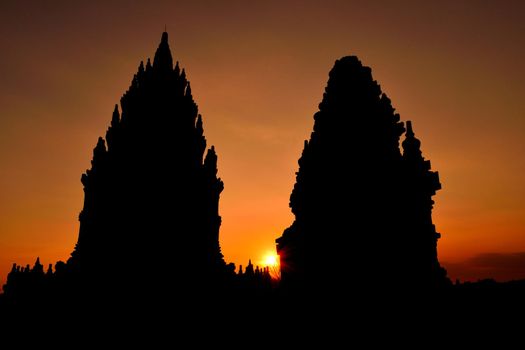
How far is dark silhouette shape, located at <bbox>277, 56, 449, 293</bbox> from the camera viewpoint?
846 cm

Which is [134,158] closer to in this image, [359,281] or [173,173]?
[173,173]

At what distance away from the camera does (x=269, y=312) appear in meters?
14.4

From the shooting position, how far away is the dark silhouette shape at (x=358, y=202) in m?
8.46

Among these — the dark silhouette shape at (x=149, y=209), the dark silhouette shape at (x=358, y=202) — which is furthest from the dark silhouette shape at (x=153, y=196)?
the dark silhouette shape at (x=358, y=202)

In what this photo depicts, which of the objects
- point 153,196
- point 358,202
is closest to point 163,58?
point 153,196

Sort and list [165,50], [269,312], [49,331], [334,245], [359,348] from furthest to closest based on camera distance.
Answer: [165,50] → [49,331] → [269,312] → [334,245] → [359,348]

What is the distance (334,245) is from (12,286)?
40857mm

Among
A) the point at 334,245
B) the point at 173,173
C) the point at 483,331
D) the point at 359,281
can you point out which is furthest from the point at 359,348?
the point at 173,173

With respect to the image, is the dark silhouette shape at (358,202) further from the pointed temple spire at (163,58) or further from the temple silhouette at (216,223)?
the pointed temple spire at (163,58)

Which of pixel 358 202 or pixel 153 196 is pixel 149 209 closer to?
pixel 153 196

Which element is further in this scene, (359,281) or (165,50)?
(165,50)

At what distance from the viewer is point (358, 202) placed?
8.62 meters

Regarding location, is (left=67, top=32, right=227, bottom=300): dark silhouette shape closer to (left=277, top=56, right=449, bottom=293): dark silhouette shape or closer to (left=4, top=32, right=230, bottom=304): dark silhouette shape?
(left=4, top=32, right=230, bottom=304): dark silhouette shape

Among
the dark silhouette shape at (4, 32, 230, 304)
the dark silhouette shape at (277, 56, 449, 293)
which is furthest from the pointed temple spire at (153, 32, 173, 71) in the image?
the dark silhouette shape at (277, 56, 449, 293)
